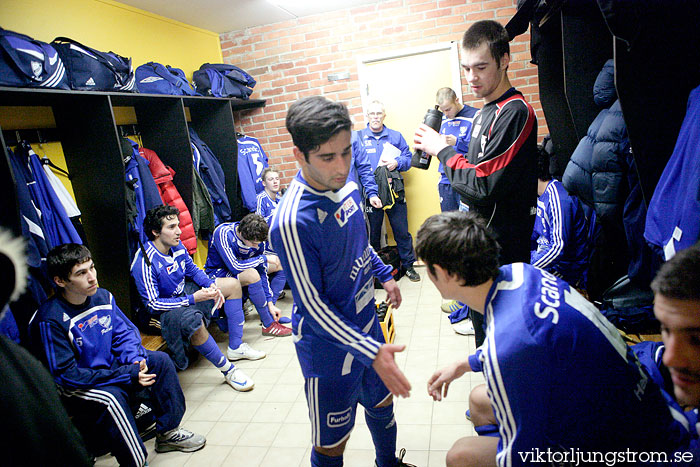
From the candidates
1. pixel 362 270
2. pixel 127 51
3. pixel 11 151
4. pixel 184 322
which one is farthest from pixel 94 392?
pixel 127 51

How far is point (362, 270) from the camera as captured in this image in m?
1.55

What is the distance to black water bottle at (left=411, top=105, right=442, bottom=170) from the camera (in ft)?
6.50

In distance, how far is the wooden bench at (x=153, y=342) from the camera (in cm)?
279

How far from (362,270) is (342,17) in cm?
368

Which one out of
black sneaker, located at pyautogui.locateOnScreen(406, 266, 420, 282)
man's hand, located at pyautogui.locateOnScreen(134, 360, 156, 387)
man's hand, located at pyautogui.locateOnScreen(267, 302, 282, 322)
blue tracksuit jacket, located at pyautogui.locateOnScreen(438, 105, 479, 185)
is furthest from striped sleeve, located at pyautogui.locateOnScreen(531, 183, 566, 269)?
man's hand, located at pyautogui.locateOnScreen(134, 360, 156, 387)

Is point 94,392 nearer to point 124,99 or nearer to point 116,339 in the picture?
point 116,339

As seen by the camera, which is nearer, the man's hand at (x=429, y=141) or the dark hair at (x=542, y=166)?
the man's hand at (x=429, y=141)

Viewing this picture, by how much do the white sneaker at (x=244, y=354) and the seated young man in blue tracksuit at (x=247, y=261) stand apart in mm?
301

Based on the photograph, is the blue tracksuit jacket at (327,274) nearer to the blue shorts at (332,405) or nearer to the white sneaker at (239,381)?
the blue shorts at (332,405)

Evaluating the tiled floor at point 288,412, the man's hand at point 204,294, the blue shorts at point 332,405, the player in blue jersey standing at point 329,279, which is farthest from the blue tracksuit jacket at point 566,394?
the man's hand at point 204,294

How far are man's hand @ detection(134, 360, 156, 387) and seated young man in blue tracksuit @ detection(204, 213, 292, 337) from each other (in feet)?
3.80

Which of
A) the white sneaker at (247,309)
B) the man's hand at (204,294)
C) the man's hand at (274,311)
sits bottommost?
the white sneaker at (247,309)

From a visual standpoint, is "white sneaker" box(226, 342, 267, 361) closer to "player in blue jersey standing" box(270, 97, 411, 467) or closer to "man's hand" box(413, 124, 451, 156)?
"player in blue jersey standing" box(270, 97, 411, 467)

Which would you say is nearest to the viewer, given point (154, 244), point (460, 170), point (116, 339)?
point (460, 170)
